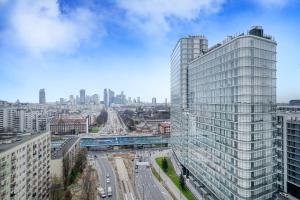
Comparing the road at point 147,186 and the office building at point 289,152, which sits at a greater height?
the office building at point 289,152

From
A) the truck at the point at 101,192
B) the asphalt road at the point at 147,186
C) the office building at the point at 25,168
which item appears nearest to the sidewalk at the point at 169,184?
the asphalt road at the point at 147,186

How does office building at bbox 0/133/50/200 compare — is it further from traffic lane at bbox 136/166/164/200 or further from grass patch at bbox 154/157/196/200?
grass patch at bbox 154/157/196/200

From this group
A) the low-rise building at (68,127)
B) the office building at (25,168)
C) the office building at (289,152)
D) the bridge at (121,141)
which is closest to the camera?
the office building at (25,168)

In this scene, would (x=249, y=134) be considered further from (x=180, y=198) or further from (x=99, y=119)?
(x=99, y=119)

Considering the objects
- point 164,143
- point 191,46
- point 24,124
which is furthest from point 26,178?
point 24,124

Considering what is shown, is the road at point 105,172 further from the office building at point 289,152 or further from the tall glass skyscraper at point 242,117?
the office building at point 289,152

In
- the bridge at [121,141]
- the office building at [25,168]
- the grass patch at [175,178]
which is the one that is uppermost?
the office building at [25,168]

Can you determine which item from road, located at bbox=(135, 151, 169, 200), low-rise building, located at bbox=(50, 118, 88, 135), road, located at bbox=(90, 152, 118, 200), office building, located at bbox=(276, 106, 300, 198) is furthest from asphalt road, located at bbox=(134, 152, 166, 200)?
low-rise building, located at bbox=(50, 118, 88, 135)
